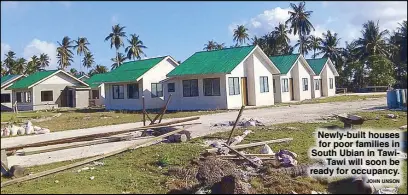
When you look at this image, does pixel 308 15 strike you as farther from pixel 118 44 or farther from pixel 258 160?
pixel 258 160

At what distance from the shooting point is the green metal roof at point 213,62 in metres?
30.4

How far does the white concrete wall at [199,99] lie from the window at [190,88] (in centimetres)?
27

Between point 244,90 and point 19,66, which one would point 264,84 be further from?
point 19,66

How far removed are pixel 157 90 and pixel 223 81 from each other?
950 centimetres

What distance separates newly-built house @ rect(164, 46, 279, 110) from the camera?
30.2m

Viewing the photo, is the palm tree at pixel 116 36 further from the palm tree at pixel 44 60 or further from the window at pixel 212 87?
the window at pixel 212 87

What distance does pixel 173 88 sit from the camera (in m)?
34.1

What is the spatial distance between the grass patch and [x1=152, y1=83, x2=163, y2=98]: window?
22.9m

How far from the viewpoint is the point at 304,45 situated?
68.9 metres

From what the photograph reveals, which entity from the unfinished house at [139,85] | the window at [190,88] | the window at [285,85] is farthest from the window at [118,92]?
the window at [285,85]

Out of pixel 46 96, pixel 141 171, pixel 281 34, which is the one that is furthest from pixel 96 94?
pixel 141 171

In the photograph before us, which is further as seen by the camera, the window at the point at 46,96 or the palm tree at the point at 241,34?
the palm tree at the point at 241,34

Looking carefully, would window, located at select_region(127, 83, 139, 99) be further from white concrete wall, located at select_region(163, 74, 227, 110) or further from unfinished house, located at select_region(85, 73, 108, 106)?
unfinished house, located at select_region(85, 73, 108, 106)

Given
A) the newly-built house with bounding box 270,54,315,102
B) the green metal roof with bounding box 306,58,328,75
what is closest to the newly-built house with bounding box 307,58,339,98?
the green metal roof with bounding box 306,58,328,75
